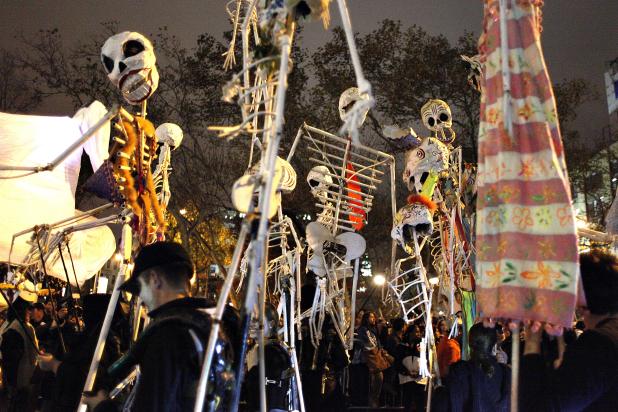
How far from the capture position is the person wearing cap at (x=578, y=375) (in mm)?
2842

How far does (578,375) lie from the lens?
286 centimetres

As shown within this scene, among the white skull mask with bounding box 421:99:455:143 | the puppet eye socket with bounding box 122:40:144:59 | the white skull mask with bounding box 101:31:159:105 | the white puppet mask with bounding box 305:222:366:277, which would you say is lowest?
the white puppet mask with bounding box 305:222:366:277

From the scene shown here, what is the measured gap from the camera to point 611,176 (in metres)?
27.4

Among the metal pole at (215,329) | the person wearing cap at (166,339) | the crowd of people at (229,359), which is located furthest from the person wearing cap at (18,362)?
the metal pole at (215,329)

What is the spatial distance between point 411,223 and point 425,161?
967 millimetres

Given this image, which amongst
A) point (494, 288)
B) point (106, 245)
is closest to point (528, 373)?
point (494, 288)

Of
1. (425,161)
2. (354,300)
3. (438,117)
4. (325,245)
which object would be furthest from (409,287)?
(438,117)

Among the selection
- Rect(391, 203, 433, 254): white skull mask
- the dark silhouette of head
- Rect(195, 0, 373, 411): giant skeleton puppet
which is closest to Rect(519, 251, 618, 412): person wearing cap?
Rect(195, 0, 373, 411): giant skeleton puppet

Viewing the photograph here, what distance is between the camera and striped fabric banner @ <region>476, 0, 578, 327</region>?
111 inches

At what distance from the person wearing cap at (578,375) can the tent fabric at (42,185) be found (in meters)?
4.95

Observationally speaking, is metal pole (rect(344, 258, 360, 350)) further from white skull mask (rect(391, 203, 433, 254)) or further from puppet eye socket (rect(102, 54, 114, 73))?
Result: puppet eye socket (rect(102, 54, 114, 73))

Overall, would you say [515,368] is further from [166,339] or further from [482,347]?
[482,347]

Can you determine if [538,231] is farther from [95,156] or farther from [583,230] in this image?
[95,156]

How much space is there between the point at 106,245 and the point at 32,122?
1.68 metres
